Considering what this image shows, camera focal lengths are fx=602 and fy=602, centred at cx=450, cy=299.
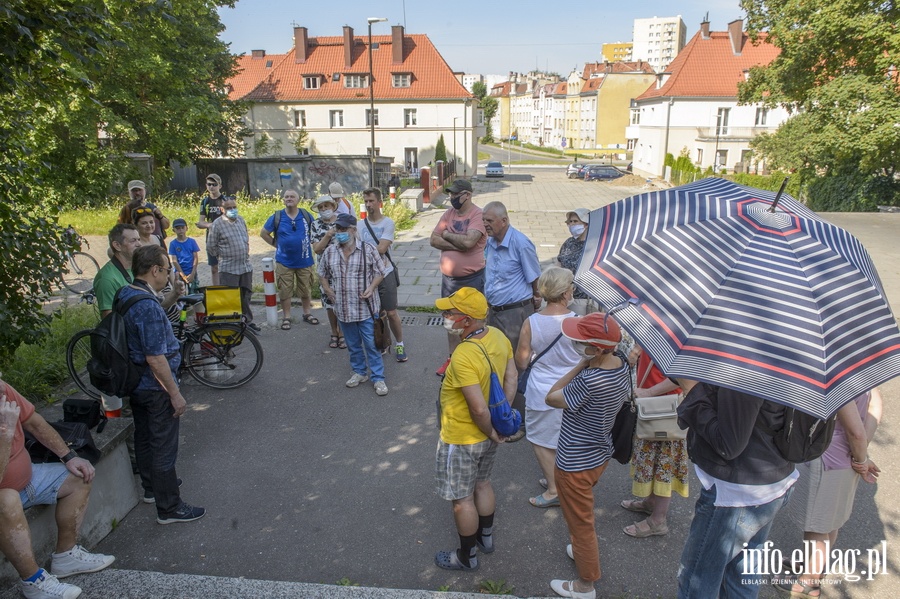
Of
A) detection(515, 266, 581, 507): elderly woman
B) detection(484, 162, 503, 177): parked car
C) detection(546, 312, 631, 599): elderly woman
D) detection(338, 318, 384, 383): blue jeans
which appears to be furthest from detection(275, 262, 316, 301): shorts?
detection(484, 162, 503, 177): parked car

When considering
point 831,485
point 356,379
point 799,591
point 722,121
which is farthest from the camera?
point 722,121

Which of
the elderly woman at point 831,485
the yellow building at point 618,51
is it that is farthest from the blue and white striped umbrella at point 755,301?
the yellow building at point 618,51

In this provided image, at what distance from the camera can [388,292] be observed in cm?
675

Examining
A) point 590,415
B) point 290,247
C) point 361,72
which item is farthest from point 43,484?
point 361,72

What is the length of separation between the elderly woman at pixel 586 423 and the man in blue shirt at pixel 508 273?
1.92 m

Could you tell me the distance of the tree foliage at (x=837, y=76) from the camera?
58.2 feet

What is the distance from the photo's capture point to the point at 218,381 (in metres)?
6.27

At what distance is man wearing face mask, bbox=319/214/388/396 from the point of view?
231 inches

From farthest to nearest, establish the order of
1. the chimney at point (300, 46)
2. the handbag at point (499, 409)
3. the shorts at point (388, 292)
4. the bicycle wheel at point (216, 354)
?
the chimney at point (300, 46)
the shorts at point (388, 292)
the bicycle wheel at point (216, 354)
the handbag at point (499, 409)

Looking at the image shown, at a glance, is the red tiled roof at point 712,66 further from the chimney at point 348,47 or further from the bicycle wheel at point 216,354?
the bicycle wheel at point 216,354

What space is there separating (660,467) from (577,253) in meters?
Result: 2.45

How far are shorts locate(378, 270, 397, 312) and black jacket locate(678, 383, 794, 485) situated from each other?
171 inches

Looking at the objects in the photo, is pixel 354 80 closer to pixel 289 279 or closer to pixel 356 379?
pixel 289 279

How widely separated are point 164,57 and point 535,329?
20840 mm
